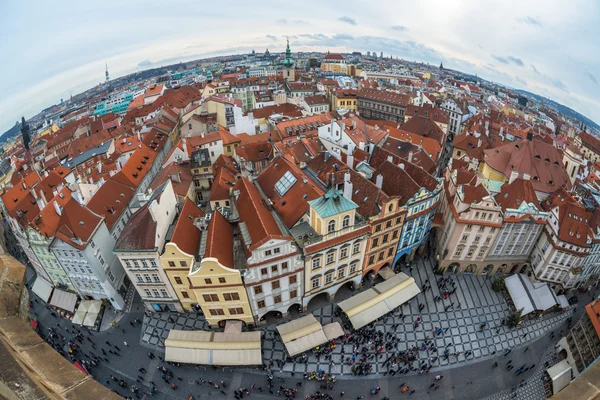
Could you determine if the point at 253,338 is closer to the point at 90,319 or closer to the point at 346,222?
the point at 346,222

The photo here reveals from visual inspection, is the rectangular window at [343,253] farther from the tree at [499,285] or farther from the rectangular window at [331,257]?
the tree at [499,285]

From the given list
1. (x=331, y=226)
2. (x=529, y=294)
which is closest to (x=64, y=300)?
(x=331, y=226)

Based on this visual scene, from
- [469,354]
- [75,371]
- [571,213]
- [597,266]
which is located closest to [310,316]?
[469,354]

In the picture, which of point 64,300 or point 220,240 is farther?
point 64,300

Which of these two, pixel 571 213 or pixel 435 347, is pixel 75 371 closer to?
pixel 435 347

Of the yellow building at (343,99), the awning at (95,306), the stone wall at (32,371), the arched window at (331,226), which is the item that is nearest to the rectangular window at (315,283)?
the arched window at (331,226)

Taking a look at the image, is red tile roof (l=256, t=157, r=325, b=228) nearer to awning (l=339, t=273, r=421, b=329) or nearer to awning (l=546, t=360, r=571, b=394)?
awning (l=339, t=273, r=421, b=329)

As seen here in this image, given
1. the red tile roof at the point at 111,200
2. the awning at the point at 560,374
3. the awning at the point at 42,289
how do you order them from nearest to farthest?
the awning at the point at 560,374
the awning at the point at 42,289
the red tile roof at the point at 111,200
